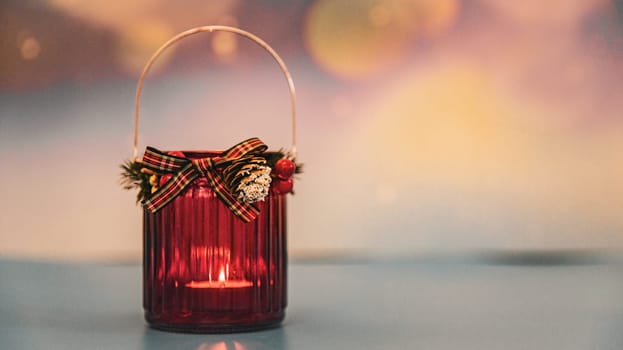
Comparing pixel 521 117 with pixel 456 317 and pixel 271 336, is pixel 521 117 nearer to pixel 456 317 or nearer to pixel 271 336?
pixel 456 317

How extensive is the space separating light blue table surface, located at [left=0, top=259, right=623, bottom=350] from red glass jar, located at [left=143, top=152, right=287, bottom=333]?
0.03m

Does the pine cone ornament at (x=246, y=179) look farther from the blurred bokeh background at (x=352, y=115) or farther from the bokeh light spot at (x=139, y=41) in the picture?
the bokeh light spot at (x=139, y=41)

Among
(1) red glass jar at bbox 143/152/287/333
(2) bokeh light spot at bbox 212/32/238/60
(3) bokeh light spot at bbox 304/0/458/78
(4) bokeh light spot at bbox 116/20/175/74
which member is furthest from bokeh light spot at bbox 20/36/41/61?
(1) red glass jar at bbox 143/152/287/333

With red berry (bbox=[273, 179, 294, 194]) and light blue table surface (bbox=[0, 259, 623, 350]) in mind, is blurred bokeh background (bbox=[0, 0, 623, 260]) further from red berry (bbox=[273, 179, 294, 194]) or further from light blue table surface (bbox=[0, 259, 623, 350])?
red berry (bbox=[273, 179, 294, 194])

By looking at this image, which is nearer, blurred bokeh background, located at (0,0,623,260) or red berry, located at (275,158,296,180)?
red berry, located at (275,158,296,180)

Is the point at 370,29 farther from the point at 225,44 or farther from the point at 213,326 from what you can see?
the point at 213,326

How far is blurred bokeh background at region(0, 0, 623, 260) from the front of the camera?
8.53 feet

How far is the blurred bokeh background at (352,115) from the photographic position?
260 cm

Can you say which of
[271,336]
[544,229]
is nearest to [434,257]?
[544,229]

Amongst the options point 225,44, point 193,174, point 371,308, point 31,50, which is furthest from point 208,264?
point 31,50

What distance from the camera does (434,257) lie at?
2689 millimetres

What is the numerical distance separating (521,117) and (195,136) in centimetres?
83

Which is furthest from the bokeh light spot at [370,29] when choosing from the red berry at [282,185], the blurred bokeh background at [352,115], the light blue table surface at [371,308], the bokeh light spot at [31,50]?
the red berry at [282,185]

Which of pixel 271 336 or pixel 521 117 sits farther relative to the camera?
pixel 521 117
